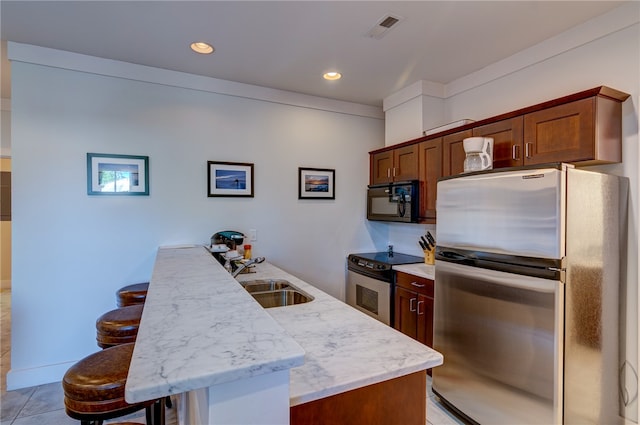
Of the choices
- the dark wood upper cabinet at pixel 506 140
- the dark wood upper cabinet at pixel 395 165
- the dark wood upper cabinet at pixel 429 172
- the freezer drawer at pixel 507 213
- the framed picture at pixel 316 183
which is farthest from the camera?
the framed picture at pixel 316 183

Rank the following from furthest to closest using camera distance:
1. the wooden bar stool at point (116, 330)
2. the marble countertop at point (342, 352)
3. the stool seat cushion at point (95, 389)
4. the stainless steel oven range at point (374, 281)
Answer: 1. the stainless steel oven range at point (374, 281)
2. the wooden bar stool at point (116, 330)
3. the stool seat cushion at point (95, 389)
4. the marble countertop at point (342, 352)

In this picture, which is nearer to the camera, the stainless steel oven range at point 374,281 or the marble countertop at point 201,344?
the marble countertop at point 201,344

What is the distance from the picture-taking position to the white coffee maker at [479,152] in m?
2.35

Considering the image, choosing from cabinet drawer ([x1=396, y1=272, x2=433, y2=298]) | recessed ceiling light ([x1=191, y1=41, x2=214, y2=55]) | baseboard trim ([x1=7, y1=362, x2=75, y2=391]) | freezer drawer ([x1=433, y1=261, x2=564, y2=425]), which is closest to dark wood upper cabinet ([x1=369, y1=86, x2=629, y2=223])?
cabinet drawer ([x1=396, y1=272, x2=433, y2=298])

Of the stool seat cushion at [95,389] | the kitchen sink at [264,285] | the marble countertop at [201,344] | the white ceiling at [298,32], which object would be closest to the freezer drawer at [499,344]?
the kitchen sink at [264,285]

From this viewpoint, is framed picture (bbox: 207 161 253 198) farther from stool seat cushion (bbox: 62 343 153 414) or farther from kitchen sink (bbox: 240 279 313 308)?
stool seat cushion (bbox: 62 343 153 414)

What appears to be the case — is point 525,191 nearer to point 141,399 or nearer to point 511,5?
point 511,5

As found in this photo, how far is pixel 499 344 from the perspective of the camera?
1.91 m

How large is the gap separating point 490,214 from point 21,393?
11.3ft

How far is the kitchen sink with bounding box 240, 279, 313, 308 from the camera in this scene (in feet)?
6.82

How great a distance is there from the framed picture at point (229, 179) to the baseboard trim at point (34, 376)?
1786 millimetres

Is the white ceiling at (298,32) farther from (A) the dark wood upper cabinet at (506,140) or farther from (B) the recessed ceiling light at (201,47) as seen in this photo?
(A) the dark wood upper cabinet at (506,140)

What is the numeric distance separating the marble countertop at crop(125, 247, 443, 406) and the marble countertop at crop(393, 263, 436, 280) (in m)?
1.23

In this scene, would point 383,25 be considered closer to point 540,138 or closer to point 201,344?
point 540,138
